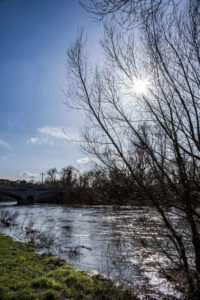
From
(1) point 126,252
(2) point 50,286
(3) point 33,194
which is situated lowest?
(1) point 126,252

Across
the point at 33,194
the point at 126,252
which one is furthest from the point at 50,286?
the point at 33,194

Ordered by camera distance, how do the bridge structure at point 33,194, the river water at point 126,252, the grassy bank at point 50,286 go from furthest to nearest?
1. the bridge structure at point 33,194
2. the river water at point 126,252
3. the grassy bank at point 50,286

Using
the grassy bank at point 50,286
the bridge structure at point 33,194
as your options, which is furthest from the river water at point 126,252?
the bridge structure at point 33,194

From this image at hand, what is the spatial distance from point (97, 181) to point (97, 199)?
558 millimetres

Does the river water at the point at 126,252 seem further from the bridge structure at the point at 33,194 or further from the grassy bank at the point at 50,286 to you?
the bridge structure at the point at 33,194

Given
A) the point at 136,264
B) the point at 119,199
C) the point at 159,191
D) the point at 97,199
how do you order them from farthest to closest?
1. the point at 136,264
2. the point at 97,199
3. the point at 119,199
4. the point at 159,191

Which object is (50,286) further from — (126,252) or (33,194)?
(33,194)

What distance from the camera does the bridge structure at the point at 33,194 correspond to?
80.2 meters

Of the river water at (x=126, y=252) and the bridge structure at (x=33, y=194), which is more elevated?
the bridge structure at (x=33, y=194)

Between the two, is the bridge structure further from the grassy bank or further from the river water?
the grassy bank

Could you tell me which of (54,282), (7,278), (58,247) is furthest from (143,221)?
(58,247)

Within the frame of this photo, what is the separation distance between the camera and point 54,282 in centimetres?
803

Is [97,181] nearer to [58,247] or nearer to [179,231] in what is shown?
[179,231]

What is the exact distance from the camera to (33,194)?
83062mm
